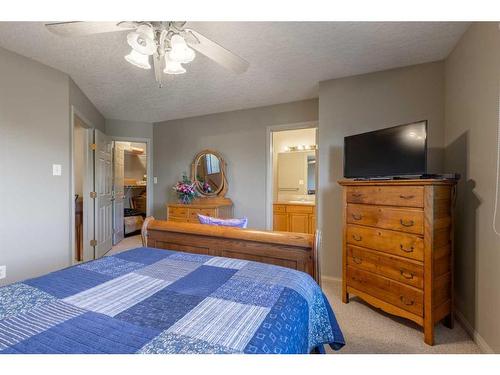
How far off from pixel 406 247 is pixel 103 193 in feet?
13.1

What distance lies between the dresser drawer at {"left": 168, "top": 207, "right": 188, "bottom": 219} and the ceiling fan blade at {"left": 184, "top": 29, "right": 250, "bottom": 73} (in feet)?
9.04

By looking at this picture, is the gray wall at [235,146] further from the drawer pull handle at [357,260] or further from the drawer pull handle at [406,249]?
the drawer pull handle at [406,249]

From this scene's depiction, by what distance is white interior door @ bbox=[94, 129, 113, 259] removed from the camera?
3.57 metres

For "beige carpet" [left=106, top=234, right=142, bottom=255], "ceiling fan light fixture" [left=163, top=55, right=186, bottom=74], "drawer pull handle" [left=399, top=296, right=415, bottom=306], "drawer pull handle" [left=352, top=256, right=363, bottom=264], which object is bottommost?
"beige carpet" [left=106, top=234, right=142, bottom=255]

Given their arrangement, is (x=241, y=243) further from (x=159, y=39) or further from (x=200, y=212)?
(x=200, y=212)

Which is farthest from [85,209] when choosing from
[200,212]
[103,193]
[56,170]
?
[200,212]

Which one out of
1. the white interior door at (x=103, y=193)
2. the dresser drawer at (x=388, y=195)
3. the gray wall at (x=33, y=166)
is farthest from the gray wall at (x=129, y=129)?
the dresser drawer at (x=388, y=195)

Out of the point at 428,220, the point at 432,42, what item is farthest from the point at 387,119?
the point at 428,220

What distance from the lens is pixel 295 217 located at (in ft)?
14.3

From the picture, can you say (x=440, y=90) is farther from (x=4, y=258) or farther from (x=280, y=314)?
(x=4, y=258)

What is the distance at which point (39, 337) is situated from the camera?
2.29 feet

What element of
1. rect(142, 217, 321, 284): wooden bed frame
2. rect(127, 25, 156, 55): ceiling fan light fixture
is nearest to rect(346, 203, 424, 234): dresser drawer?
rect(142, 217, 321, 284): wooden bed frame

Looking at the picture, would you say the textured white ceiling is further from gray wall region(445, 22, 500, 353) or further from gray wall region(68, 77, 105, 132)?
gray wall region(445, 22, 500, 353)

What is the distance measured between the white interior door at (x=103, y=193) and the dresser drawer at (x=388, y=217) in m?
3.43
